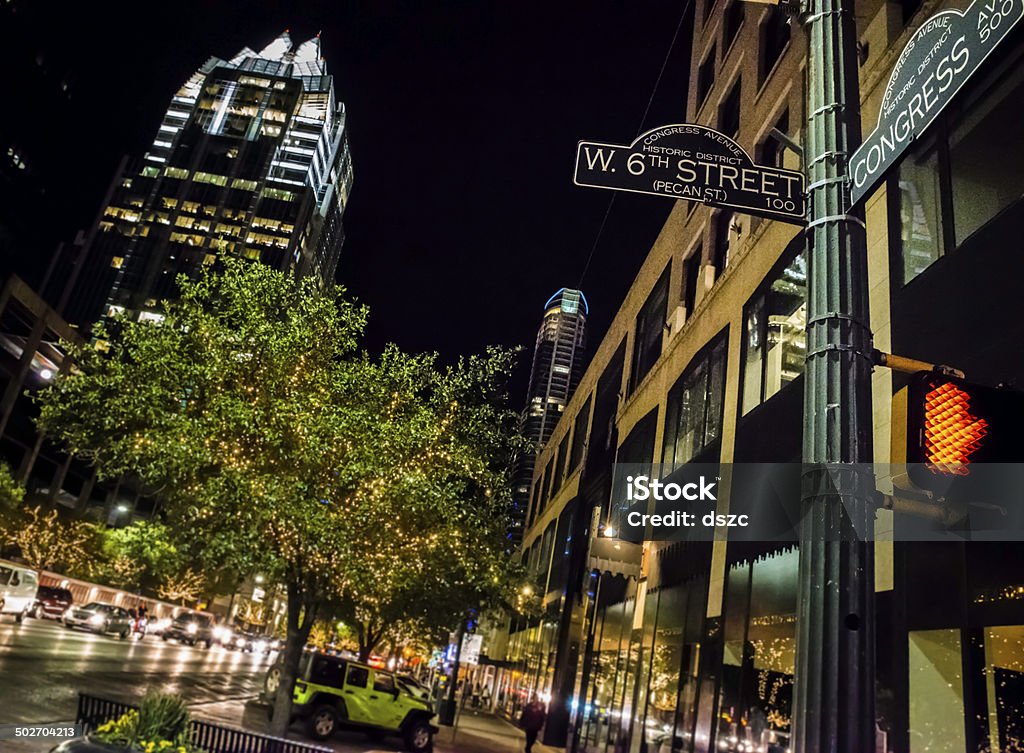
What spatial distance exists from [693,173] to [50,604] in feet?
154

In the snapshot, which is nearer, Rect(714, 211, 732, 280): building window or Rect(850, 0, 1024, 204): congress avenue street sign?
Rect(850, 0, 1024, 204): congress avenue street sign

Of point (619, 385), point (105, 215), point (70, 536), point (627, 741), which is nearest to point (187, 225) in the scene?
point (105, 215)

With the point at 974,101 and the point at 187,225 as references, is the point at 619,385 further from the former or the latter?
the point at 187,225

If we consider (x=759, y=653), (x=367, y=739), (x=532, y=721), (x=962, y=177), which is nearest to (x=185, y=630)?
(x=367, y=739)

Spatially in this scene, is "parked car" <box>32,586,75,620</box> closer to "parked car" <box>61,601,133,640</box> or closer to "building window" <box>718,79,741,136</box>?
"parked car" <box>61,601,133,640</box>

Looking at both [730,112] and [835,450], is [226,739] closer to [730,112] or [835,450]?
[835,450]

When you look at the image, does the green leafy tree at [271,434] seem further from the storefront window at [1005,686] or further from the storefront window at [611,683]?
the storefront window at [1005,686]

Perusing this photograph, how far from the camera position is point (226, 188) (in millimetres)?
137750

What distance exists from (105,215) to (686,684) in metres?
153

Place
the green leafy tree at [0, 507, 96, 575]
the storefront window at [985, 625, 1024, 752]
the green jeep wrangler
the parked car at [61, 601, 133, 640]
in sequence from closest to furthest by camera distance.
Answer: the storefront window at [985, 625, 1024, 752], the green jeep wrangler, the parked car at [61, 601, 133, 640], the green leafy tree at [0, 507, 96, 575]

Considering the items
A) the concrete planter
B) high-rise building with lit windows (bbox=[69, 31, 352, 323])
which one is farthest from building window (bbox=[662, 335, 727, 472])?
high-rise building with lit windows (bbox=[69, 31, 352, 323])

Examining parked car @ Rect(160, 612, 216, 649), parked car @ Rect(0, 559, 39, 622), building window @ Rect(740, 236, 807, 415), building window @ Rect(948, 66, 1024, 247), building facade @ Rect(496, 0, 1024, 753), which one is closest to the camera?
building facade @ Rect(496, 0, 1024, 753)

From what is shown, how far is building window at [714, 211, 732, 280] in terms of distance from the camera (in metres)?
17.5

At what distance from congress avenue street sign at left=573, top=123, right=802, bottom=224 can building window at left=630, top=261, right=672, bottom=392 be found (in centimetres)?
1683
